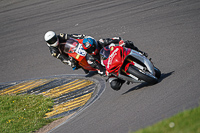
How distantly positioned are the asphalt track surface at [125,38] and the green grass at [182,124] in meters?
0.73

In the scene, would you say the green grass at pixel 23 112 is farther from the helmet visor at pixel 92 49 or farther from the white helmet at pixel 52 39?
the helmet visor at pixel 92 49

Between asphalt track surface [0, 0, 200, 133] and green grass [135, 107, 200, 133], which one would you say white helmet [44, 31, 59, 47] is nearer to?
asphalt track surface [0, 0, 200, 133]

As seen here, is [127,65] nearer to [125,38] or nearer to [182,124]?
[182,124]

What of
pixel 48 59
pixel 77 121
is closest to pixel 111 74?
pixel 77 121

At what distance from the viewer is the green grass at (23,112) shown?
8.36m

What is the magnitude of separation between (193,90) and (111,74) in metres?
2.13

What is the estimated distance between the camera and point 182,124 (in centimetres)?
451

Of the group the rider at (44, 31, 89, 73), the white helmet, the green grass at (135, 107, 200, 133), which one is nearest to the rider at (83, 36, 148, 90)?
the rider at (44, 31, 89, 73)

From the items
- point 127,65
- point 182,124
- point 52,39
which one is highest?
point 52,39

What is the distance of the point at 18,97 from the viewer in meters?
10.3

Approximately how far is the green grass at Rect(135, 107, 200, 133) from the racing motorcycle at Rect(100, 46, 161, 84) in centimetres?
261

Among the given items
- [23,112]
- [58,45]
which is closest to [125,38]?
[58,45]

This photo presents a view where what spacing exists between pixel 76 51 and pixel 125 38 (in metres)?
3.05

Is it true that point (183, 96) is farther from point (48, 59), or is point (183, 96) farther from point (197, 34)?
point (48, 59)
